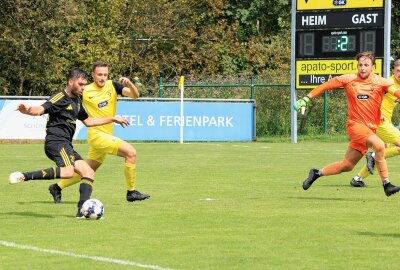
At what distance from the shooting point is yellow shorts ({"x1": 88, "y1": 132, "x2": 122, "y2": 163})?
14.7 metres

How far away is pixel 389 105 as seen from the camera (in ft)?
63.1

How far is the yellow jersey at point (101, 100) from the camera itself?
1516cm

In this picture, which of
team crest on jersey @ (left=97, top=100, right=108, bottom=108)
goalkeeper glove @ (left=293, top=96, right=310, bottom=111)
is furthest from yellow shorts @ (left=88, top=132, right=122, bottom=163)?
goalkeeper glove @ (left=293, top=96, right=310, bottom=111)

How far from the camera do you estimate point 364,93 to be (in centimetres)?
1561

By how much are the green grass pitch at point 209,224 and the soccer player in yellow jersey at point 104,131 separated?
0.25m

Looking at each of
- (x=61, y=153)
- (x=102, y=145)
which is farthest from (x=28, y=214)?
(x=102, y=145)

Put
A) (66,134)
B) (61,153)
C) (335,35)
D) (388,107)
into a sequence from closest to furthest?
(61,153), (66,134), (388,107), (335,35)

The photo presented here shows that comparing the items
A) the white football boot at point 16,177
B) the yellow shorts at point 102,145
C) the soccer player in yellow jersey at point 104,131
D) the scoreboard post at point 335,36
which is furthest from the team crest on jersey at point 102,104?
the scoreboard post at point 335,36

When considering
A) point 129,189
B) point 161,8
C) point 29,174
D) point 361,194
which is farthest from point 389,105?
point 161,8

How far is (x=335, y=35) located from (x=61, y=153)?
22131 millimetres

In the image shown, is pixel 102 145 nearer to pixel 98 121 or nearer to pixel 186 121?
pixel 98 121

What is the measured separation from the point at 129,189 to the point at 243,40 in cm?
4013

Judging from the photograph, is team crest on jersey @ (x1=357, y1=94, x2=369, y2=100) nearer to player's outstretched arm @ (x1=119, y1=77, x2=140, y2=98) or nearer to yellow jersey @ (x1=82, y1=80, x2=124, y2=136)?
player's outstretched arm @ (x1=119, y1=77, x2=140, y2=98)

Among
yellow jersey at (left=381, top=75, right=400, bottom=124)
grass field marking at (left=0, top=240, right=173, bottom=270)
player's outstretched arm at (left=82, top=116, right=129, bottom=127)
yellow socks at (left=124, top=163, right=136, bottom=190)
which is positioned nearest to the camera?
grass field marking at (left=0, top=240, right=173, bottom=270)
